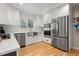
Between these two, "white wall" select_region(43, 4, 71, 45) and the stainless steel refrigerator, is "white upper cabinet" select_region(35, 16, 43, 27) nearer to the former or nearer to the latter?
"white wall" select_region(43, 4, 71, 45)

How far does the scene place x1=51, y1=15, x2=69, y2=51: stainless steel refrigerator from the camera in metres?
2.51

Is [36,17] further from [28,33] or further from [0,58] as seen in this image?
[0,58]

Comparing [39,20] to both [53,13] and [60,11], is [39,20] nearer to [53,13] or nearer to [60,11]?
[53,13]

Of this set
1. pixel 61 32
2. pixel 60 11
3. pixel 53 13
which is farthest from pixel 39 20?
pixel 61 32

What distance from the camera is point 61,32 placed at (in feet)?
8.61

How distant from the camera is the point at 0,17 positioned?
6.81 feet

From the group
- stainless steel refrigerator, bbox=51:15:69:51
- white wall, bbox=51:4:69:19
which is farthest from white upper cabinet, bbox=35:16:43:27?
stainless steel refrigerator, bbox=51:15:69:51

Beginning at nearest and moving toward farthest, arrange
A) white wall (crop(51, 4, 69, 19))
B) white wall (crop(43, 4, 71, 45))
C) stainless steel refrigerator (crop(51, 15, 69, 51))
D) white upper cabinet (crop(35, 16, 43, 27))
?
white upper cabinet (crop(35, 16, 43, 27)) → white wall (crop(43, 4, 71, 45)) → white wall (crop(51, 4, 69, 19)) → stainless steel refrigerator (crop(51, 15, 69, 51))

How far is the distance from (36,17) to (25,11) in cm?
20

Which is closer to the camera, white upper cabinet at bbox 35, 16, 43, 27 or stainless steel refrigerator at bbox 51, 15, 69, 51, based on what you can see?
white upper cabinet at bbox 35, 16, 43, 27

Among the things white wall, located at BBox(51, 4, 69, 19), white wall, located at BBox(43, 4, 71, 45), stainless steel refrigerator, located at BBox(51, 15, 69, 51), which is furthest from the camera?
stainless steel refrigerator, located at BBox(51, 15, 69, 51)

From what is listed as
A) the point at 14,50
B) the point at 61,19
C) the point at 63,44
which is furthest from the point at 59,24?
the point at 14,50

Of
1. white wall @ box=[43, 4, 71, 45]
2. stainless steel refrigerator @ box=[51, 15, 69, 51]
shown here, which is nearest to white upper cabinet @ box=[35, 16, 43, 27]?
white wall @ box=[43, 4, 71, 45]

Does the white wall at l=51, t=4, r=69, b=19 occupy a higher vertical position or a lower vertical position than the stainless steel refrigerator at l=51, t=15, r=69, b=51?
higher
